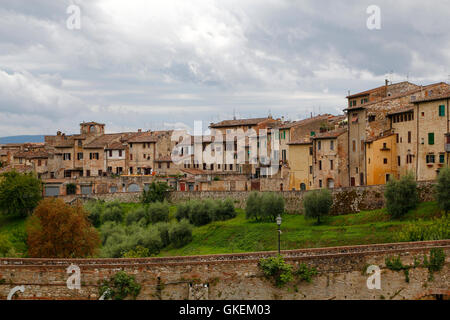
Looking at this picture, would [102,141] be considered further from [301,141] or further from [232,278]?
[232,278]

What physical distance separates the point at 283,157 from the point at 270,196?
13.7m

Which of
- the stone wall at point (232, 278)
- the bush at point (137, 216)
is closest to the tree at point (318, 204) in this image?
the bush at point (137, 216)

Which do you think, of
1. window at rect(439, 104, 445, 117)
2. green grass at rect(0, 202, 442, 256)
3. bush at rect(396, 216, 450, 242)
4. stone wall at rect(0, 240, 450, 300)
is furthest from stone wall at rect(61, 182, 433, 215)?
stone wall at rect(0, 240, 450, 300)

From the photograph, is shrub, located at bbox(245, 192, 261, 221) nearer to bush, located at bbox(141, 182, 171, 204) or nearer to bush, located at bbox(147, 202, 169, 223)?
bush, located at bbox(147, 202, 169, 223)

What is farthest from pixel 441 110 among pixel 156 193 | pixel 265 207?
pixel 156 193

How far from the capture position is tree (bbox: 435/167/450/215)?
123ft

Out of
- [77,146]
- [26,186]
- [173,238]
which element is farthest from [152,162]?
[173,238]

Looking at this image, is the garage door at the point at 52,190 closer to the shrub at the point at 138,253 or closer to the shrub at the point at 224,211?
the shrub at the point at 224,211

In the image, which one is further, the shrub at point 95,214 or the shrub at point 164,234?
the shrub at point 95,214

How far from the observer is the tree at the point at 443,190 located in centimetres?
3753

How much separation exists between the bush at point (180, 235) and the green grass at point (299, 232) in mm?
722

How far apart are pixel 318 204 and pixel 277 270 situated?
21166 mm

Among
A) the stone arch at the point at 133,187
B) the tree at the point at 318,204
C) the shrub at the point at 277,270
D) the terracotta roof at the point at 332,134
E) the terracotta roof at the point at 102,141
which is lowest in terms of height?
the shrub at the point at 277,270

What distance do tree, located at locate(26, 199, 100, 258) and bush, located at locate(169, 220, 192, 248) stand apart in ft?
32.7
